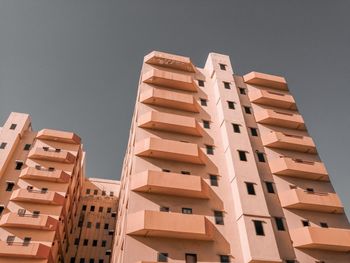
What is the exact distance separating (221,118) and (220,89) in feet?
15.8

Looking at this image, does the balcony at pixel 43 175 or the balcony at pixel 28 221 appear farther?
the balcony at pixel 43 175

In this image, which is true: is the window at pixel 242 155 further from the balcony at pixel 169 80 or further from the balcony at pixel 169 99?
the balcony at pixel 169 80

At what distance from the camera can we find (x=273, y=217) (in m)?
27.7

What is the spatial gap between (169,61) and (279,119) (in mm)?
17394

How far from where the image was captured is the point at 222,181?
97.8ft

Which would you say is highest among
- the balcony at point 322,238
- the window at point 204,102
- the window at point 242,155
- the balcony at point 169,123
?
the window at point 204,102

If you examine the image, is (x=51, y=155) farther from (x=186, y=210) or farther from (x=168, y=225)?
(x=168, y=225)

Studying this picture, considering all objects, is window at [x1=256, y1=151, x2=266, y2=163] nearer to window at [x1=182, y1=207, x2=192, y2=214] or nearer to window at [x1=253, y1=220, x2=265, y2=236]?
window at [x1=253, y1=220, x2=265, y2=236]

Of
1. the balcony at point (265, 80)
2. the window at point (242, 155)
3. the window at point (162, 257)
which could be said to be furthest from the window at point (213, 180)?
the balcony at point (265, 80)

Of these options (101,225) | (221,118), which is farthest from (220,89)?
(101,225)

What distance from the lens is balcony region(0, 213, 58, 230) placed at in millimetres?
38094

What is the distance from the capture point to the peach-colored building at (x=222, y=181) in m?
24.1

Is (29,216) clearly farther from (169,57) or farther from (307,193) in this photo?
(307,193)

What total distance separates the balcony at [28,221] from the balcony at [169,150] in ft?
65.4
